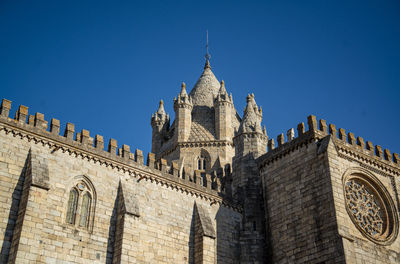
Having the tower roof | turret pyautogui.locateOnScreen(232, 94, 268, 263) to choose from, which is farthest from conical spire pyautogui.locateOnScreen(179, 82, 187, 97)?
turret pyautogui.locateOnScreen(232, 94, 268, 263)

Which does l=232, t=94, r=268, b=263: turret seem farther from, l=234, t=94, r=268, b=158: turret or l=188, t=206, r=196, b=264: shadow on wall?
l=188, t=206, r=196, b=264: shadow on wall

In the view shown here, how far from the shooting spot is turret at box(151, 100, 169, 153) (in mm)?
39250

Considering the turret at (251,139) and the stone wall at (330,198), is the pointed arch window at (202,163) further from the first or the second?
the stone wall at (330,198)

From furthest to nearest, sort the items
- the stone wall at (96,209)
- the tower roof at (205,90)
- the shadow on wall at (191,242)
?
the tower roof at (205,90)
the shadow on wall at (191,242)
the stone wall at (96,209)

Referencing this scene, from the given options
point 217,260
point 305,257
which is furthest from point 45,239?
point 305,257

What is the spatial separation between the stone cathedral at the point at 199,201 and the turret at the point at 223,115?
25.2ft

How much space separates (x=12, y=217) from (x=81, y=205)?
2.96 meters

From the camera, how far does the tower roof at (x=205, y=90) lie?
39562 mm

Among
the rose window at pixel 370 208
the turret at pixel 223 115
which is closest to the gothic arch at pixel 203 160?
the turret at pixel 223 115

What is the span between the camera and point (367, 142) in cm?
2695

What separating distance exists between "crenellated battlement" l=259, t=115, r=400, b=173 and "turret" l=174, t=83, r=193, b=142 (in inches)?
419

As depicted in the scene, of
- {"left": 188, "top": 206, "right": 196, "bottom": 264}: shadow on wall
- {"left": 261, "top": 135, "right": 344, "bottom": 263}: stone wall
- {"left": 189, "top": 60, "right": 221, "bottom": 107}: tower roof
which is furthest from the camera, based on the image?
{"left": 189, "top": 60, "right": 221, "bottom": 107}: tower roof

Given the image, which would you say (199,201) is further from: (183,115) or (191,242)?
(183,115)

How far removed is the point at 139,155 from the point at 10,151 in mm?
6106
